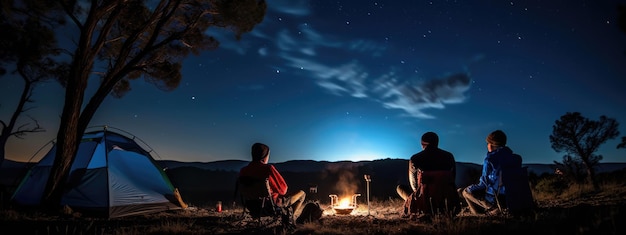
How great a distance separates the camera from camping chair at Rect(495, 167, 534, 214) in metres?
6.22

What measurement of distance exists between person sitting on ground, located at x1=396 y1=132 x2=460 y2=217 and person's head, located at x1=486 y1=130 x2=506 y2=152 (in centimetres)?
77

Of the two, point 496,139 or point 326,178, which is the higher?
point 326,178

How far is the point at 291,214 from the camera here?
692 cm

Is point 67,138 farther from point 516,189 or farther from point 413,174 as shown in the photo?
point 516,189

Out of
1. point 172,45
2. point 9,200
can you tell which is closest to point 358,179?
point 172,45

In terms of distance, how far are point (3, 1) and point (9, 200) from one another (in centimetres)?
532

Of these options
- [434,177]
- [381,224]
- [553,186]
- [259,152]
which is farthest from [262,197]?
[553,186]

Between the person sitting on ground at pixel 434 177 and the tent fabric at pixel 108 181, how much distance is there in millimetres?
6727

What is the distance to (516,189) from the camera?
Result: 247 inches

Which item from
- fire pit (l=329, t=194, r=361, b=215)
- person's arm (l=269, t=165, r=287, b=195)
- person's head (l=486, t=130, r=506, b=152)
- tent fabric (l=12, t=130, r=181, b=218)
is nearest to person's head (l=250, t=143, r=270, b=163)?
person's arm (l=269, t=165, r=287, b=195)

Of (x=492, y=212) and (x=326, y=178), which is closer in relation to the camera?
(x=492, y=212)

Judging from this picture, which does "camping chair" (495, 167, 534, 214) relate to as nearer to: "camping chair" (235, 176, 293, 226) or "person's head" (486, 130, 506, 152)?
"person's head" (486, 130, 506, 152)

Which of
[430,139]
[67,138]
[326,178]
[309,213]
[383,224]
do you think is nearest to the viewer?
[383,224]

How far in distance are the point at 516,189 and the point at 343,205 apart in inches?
145
